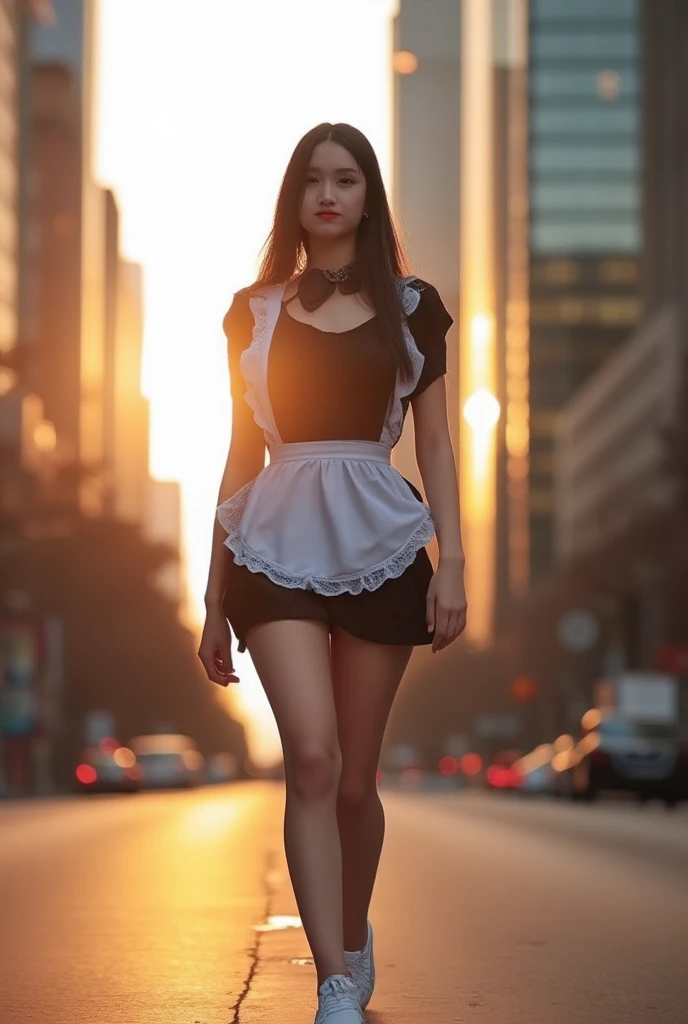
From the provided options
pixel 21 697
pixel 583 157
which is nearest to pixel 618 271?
pixel 583 157

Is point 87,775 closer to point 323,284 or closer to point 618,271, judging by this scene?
point 323,284

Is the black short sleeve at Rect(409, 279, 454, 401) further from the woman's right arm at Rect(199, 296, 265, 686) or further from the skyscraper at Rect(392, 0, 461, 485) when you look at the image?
the skyscraper at Rect(392, 0, 461, 485)

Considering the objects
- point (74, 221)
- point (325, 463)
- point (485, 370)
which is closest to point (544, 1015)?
point (325, 463)

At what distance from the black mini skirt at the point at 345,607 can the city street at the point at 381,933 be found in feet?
3.88

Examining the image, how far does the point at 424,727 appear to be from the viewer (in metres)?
132

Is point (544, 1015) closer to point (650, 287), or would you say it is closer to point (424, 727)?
point (650, 287)

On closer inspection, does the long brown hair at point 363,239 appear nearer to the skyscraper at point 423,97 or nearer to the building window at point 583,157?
the skyscraper at point 423,97

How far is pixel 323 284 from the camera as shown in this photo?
589 centimetres

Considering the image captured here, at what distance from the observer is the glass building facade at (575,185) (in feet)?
515

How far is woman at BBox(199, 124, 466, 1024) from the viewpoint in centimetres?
541

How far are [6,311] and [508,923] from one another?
334 feet

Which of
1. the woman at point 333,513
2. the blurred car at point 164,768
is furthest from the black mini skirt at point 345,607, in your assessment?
the blurred car at point 164,768

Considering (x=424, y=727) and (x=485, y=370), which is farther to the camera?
(x=485, y=370)

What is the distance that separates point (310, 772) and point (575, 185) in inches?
6073
